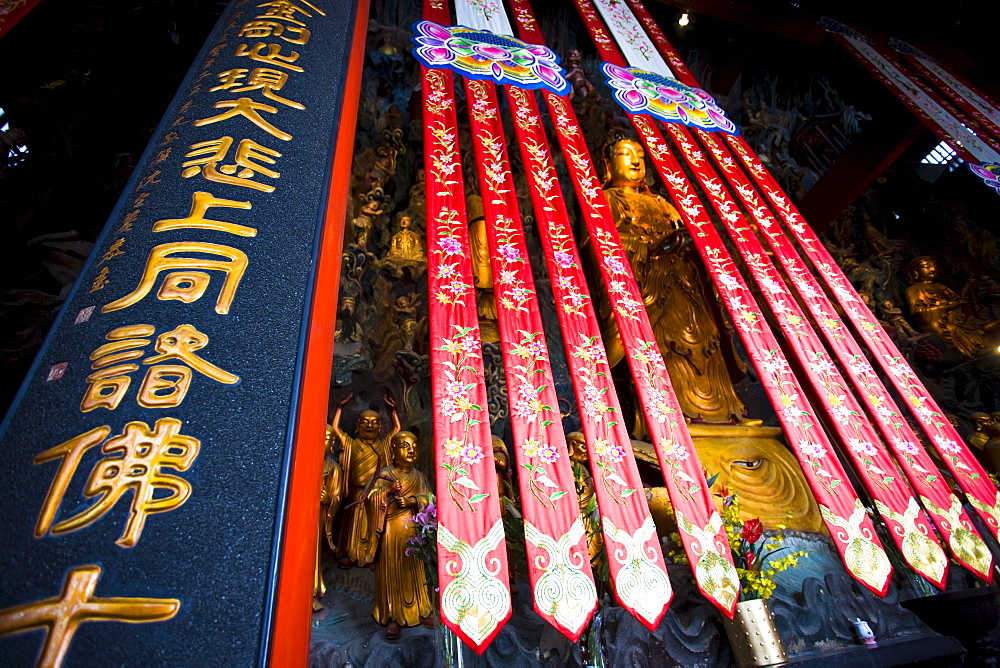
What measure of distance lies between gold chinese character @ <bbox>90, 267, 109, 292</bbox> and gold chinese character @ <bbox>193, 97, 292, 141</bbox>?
0.71 m

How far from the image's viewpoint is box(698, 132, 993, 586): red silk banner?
7.58ft

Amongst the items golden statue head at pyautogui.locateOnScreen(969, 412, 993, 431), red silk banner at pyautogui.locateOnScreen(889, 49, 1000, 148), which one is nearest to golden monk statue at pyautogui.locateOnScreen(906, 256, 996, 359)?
golden statue head at pyautogui.locateOnScreen(969, 412, 993, 431)

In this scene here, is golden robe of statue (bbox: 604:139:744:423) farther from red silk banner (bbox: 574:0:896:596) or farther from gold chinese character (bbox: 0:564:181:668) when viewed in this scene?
gold chinese character (bbox: 0:564:181:668)

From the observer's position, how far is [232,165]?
1690 mm

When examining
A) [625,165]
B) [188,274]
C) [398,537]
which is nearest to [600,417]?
[398,537]

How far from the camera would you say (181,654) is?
32.5 inches

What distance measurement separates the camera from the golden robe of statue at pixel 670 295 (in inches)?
160

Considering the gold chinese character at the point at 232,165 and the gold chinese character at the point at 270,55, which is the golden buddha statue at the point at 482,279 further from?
the gold chinese character at the point at 232,165

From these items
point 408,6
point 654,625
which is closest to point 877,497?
point 654,625

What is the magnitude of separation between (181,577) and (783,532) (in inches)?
133

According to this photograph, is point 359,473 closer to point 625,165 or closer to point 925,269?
point 625,165

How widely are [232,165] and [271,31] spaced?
1091mm

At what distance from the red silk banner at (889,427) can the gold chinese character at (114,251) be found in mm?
2914

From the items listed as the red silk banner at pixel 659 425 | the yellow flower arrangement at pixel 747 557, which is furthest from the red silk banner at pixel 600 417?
the yellow flower arrangement at pixel 747 557
